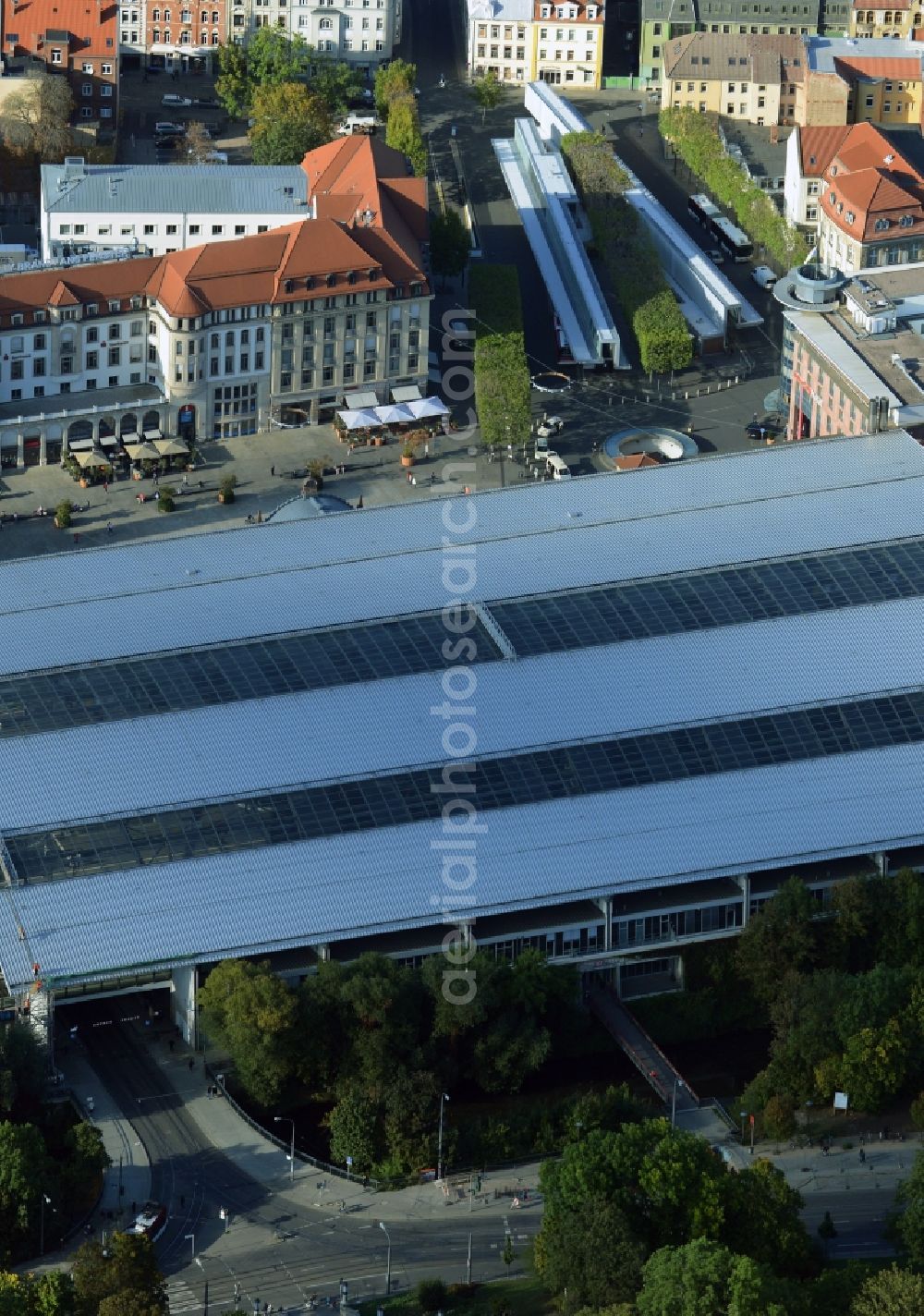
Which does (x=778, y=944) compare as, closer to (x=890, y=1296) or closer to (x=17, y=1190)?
(x=890, y=1296)

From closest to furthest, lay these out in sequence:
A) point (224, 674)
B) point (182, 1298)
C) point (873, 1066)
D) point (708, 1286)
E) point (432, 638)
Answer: point (708, 1286) → point (182, 1298) → point (873, 1066) → point (224, 674) → point (432, 638)

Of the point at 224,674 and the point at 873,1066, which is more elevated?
the point at 224,674

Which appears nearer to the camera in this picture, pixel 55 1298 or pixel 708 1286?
pixel 708 1286

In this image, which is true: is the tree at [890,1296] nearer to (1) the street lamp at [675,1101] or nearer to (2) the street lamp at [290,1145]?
(1) the street lamp at [675,1101]

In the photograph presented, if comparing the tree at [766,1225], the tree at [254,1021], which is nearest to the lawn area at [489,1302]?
the tree at [766,1225]

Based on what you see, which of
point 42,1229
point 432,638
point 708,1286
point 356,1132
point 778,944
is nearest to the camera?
point 708,1286

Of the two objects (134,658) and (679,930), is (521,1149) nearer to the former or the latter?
(679,930)

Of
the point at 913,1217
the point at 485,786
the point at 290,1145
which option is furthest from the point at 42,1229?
the point at 913,1217
